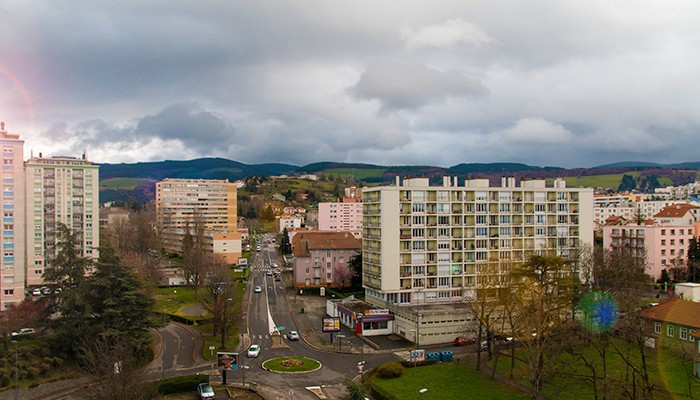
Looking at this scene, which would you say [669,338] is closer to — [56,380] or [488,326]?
[488,326]

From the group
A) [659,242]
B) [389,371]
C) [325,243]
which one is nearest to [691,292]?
[659,242]

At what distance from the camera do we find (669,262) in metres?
72.6

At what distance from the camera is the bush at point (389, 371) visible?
118 ft

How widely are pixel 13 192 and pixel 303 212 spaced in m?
132

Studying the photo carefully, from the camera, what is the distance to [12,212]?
6259 cm

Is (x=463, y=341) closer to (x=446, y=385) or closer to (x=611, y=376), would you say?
(x=446, y=385)

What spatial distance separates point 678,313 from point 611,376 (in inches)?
382

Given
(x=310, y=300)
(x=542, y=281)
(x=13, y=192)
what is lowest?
(x=310, y=300)

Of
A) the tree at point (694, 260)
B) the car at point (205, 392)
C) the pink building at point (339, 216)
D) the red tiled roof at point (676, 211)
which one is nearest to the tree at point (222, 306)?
the car at point (205, 392)

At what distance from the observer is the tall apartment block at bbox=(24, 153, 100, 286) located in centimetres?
6825

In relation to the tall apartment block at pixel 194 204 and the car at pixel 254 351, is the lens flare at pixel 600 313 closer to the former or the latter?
the car at pixel 254 351

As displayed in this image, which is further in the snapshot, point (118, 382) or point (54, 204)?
point (54, 204)

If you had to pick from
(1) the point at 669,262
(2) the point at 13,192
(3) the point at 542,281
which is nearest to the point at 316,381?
(3) the point at 542,281

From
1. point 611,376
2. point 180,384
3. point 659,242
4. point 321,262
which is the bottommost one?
point 180,384
